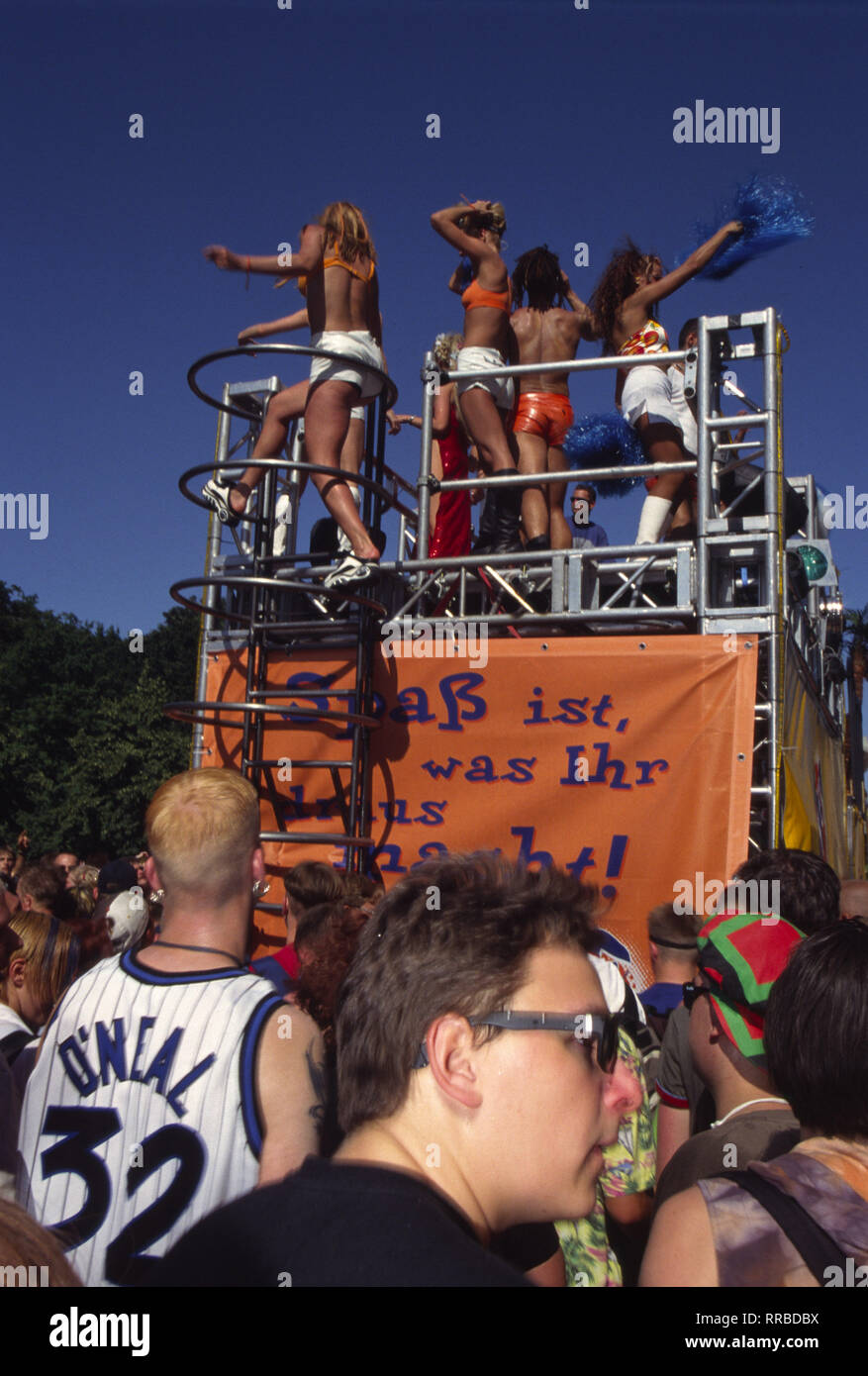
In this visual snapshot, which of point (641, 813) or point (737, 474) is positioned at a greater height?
point (737, 474)

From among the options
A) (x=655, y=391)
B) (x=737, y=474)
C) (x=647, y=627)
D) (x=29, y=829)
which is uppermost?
(x=655, y=391)

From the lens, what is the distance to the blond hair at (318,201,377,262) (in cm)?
552

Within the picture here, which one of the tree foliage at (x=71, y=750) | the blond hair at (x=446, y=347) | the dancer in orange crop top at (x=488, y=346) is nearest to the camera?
the dancer in orange crop top at (x=488, y=346)

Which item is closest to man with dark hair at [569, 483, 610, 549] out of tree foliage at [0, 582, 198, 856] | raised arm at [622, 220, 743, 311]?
raised arm at [622, 220, 743, 311]

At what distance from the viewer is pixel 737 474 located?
5746 mm

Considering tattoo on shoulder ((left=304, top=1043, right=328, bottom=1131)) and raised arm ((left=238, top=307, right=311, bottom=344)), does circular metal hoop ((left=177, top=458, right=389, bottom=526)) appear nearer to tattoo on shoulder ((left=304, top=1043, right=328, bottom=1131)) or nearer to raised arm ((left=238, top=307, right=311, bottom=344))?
raised arm ((left=238, top=307, right=311, bottom=344))

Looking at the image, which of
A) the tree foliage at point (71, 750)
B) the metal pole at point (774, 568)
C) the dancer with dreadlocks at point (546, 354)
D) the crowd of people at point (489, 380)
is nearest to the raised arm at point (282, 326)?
the crowd of people at point (489, 380)

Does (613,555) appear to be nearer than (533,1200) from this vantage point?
No

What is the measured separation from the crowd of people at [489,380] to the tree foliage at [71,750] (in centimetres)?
2111

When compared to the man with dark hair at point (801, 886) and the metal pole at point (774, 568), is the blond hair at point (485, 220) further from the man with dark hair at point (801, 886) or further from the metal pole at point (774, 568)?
the man with dark hair at point (801, 886)

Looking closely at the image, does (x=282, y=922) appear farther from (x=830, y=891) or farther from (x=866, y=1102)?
(x=866, y=1102)

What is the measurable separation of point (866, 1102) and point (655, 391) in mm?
4618

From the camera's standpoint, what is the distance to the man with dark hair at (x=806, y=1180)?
142 cm
